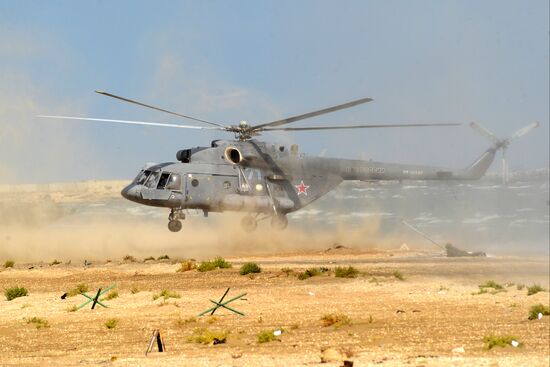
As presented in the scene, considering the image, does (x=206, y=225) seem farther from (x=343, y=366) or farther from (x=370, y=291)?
(x=343, y=366)

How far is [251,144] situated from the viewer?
3347cm

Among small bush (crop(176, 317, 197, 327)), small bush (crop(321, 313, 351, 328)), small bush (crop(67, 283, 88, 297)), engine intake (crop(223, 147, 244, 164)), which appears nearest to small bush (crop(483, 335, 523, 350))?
small bush (crop(321, 313, 351, 328))

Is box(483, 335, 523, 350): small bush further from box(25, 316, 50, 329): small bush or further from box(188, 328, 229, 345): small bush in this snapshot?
box(25, 316, 50, 329): small bush

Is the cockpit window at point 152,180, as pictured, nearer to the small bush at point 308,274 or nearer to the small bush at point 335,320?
the small bush at point 308,274

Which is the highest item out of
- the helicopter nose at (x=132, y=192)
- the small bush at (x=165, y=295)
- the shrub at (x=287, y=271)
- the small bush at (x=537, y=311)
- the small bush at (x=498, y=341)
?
the helicopter nose at (x=132, y=192)

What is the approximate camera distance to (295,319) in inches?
687

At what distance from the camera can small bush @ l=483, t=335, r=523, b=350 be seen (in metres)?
13.1

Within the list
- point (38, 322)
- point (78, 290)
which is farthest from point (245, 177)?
point (38, 322)

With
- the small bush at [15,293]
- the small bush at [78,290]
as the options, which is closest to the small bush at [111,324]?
the small bush at [78,290]

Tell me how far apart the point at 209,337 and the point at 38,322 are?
591cm

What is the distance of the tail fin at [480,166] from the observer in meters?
38.3

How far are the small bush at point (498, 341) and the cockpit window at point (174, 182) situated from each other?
2032 centimetres

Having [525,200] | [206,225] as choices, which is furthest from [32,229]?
[525,200]

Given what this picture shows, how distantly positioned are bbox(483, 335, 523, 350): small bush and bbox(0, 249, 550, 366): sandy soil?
0.17 m
